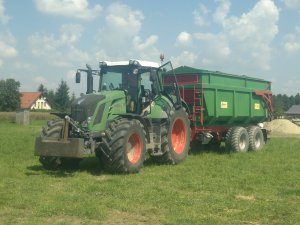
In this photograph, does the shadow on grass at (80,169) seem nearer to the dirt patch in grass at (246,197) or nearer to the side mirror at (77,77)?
the side mirror at (77,77)

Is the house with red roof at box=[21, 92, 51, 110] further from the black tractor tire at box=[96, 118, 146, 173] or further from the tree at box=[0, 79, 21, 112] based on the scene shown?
the black tractor tire at box=[96, 118, 146, 173]

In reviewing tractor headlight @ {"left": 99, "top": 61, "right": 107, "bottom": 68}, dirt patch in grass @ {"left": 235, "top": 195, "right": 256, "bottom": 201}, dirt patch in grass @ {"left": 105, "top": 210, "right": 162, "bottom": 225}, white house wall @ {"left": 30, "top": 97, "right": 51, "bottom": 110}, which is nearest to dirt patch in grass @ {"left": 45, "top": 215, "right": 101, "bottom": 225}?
dirt patch in grass @ {"left": 105, "top": 210, "right": 162, "bottom": 225}

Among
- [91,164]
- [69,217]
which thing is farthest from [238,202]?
[91,164]

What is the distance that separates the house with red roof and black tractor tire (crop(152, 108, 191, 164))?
85.0 meters

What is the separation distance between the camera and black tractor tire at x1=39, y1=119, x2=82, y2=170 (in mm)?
11462

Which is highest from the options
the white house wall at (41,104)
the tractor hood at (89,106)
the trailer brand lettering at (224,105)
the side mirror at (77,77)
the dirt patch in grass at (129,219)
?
the white house wall at (41,104)

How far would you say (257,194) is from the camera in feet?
30.1

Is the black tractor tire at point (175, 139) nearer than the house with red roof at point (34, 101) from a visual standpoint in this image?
Yes

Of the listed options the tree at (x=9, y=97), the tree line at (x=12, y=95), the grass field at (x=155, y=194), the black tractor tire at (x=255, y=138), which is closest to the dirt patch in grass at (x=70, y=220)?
the grass field at (x=155, y=194)

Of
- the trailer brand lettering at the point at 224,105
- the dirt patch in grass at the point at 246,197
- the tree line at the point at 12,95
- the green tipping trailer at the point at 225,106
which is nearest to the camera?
the dirt patch in grass at the point at 246,197

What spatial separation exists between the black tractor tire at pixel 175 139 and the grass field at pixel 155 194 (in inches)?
14.9

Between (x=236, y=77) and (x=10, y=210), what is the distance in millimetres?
11685

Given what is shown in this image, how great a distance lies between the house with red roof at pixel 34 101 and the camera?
322ft

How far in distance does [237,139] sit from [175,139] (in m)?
3.29
